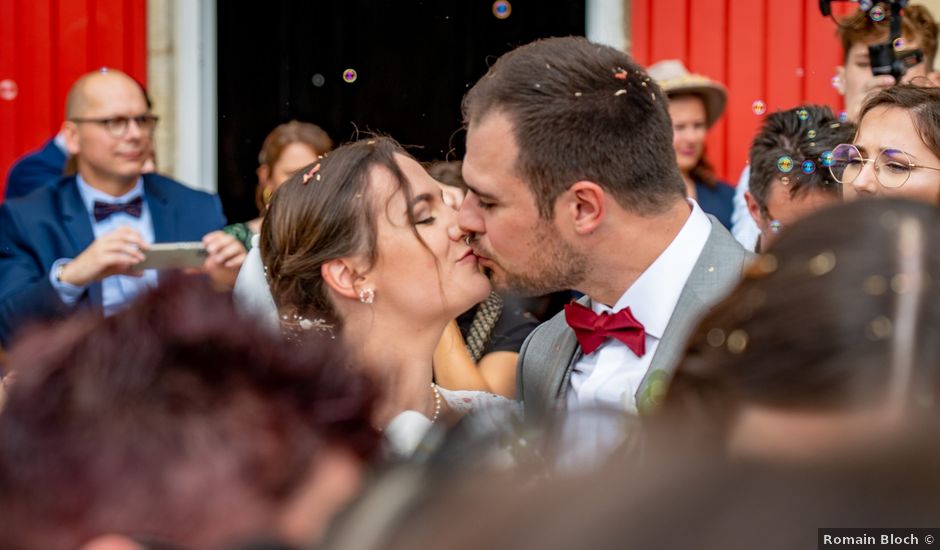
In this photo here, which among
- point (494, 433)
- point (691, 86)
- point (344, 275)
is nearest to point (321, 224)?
point (344, 275)

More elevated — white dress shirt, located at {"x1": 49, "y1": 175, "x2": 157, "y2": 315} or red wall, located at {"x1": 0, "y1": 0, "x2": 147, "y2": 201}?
red wall, located at {"x1": 0, "y1": 0, "x2": 147, "y2": 201}

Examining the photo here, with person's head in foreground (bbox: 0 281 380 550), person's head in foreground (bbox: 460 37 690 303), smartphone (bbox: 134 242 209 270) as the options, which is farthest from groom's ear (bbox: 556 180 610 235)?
person's head in foreground (bbox: 0 281 380 550)

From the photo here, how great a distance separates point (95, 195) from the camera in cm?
478

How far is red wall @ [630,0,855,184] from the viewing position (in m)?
6.21

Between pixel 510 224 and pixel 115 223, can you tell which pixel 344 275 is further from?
pixel 115 223

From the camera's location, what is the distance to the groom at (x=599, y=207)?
281 cm

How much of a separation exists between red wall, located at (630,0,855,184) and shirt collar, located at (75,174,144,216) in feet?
8.57

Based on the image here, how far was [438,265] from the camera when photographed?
2965mm

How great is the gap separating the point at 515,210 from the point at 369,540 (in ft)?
6.95

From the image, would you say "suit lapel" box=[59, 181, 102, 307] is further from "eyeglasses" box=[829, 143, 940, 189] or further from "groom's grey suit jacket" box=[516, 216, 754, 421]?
"eyeglasses" box=[829, 143, 940, 189]

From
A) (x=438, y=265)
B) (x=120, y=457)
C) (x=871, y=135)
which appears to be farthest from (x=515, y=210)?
(x=120, y=457)

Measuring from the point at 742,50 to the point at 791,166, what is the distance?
2.61m

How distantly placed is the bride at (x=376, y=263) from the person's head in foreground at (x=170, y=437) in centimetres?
185

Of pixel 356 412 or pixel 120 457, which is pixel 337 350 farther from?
pixel 120 457
